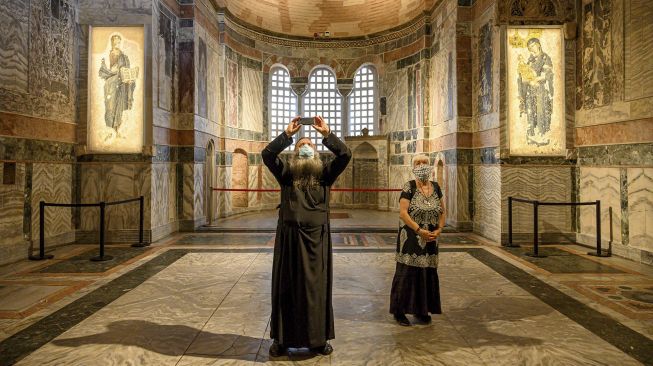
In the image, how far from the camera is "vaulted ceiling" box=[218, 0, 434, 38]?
572 inches

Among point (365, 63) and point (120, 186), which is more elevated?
point (365, 63)

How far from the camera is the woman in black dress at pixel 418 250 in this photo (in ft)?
13.6

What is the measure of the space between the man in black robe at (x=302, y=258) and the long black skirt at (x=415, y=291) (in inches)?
39.7

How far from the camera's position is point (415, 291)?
13.8ft

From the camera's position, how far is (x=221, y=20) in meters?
12.7

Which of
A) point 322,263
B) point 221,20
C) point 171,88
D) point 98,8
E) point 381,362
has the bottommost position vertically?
point 381,362

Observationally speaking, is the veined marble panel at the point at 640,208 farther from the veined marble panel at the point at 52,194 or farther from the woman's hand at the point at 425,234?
the veined marble panel at the point at 52,194

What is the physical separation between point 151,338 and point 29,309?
72.9 inches

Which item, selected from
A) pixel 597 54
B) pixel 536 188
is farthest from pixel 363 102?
pixel 597 54

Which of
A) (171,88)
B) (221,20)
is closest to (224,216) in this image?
(171,88)

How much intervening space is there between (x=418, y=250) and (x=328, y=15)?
1359 centimetres

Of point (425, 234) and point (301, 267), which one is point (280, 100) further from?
point (301, 267)

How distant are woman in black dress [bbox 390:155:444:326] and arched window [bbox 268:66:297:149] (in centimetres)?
1221

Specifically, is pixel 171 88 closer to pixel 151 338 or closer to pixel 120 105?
pixel 120 105
